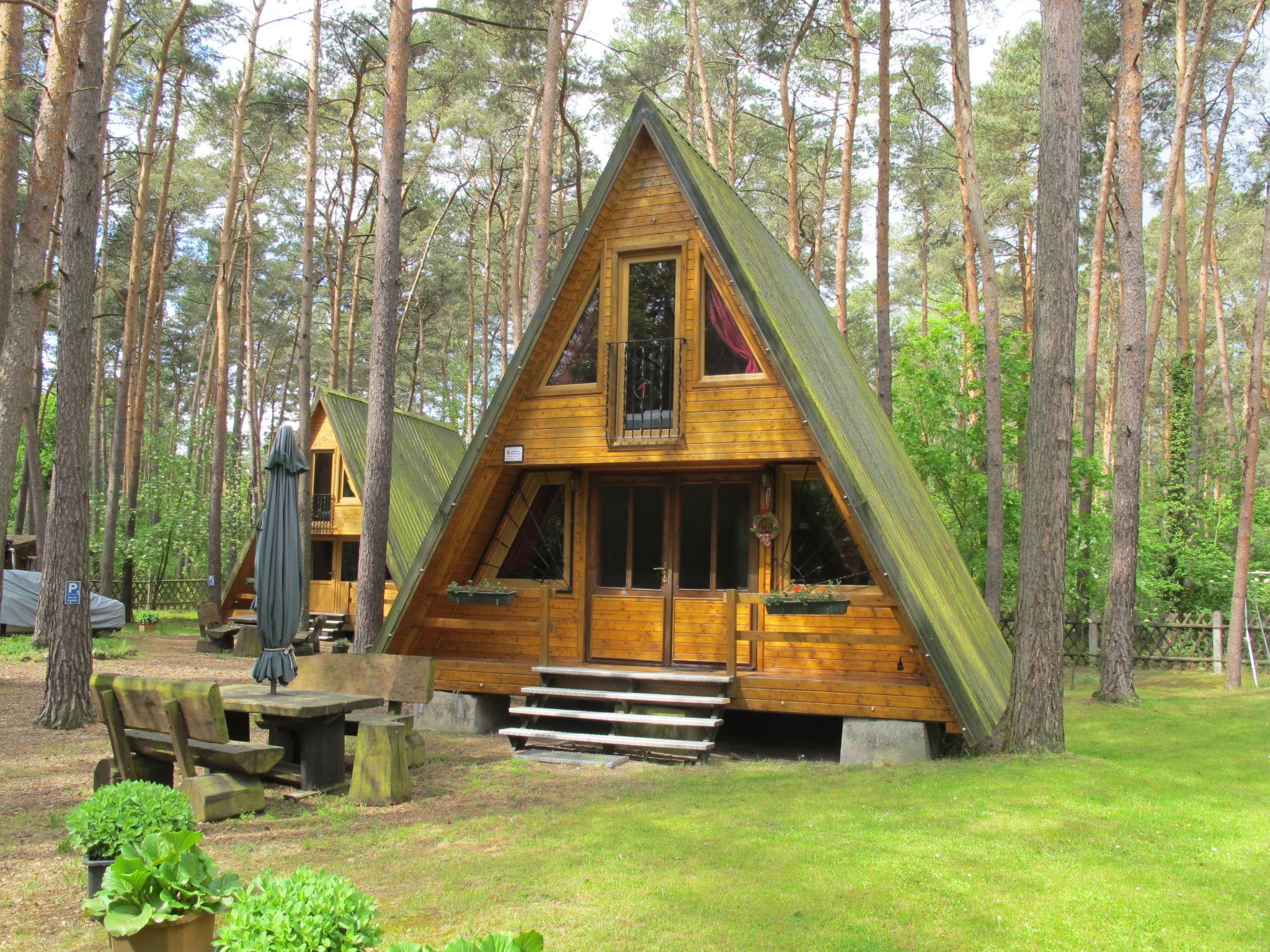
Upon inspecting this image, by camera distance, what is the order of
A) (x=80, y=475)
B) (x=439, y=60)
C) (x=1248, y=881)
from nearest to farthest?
(x=1248, y=881) → (x=80, y=475) → (x=439, y=60)

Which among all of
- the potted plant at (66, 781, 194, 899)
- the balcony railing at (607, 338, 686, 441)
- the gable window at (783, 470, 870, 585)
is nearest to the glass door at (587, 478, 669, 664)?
the balcony railing at (607, 338, 686, 441)

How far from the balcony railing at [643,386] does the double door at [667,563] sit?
87 cm

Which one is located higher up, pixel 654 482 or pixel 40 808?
pixel 654 482

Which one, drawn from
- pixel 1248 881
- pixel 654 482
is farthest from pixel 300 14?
pixel 1248 881

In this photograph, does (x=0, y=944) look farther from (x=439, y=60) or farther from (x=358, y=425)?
(x=439, y=60)

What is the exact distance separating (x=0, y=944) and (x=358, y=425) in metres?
19.6

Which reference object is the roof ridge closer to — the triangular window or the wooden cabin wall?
the wooden cabin wall

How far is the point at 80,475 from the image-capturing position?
33.4 ft

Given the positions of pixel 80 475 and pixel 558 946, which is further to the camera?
pixel 80 475

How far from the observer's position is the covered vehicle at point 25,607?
1984 cm

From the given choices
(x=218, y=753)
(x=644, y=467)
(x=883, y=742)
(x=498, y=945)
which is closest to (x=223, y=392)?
(x=644, y=467)

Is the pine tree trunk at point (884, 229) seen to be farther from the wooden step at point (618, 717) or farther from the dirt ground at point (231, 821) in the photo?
the dirt ground at point (231, 821)

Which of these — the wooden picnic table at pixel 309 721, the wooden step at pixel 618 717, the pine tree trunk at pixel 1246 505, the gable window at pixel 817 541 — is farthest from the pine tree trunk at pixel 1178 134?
the wooden picnic table at pixel 309 721

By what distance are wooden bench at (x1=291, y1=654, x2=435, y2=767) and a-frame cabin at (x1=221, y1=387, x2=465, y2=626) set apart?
12.1 meters
